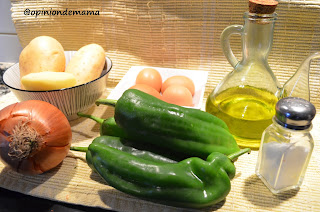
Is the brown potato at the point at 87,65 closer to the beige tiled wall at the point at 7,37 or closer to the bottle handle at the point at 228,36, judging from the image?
the bottle handle at the point at 228,36

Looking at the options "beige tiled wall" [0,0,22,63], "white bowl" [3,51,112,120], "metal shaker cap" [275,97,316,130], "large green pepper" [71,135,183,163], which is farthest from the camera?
"beige tiled wall" [0,0,22,63]

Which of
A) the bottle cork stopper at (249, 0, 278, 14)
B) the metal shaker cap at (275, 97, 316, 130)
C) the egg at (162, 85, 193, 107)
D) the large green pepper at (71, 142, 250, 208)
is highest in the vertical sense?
the bottle cork stopper at (249, 0, 278, 14)

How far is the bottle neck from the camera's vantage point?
24.5 inches

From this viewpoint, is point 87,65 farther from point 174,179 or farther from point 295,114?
point 295,114

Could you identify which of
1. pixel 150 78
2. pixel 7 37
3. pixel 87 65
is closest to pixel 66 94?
pixel 87 65

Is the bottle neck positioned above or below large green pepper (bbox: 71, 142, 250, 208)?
above

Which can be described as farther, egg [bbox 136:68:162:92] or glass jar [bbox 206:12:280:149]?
egg [bbox 136:68:162:92]

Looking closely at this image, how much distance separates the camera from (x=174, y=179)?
0.50 metres

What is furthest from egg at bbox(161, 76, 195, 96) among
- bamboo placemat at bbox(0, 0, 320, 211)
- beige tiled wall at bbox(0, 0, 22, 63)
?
beige tiled wall at bbox(0, 0, 22, 63)

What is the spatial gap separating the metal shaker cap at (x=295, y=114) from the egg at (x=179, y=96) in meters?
0.31

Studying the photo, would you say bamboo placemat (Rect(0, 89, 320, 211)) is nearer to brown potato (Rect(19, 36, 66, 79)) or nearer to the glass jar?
the glass jar

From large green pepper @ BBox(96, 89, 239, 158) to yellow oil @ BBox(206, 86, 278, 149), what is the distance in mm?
113

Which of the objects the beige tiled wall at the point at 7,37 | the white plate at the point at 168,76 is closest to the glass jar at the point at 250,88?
the white plate at the point at 168,76

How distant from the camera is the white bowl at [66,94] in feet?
2.35
